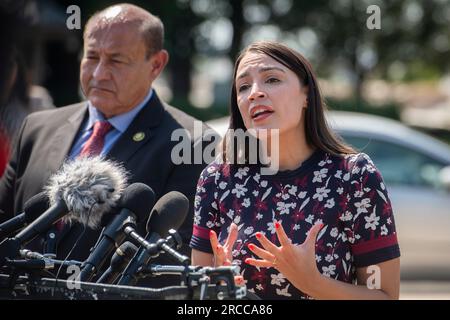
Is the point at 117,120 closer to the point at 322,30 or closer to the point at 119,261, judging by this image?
the point at 119,261

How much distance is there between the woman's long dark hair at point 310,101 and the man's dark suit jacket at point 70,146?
0.61 metres

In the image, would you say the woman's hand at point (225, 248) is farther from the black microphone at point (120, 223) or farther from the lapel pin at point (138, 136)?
the lapel pin at point (138, 136)

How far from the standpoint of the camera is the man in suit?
13.0 ft

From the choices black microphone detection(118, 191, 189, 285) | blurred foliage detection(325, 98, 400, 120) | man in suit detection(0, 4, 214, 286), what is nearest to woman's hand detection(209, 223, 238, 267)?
black microphone detection(118, 191, 189, 285)

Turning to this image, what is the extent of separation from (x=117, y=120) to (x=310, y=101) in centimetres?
122

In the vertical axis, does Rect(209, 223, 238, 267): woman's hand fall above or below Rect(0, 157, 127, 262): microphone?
below

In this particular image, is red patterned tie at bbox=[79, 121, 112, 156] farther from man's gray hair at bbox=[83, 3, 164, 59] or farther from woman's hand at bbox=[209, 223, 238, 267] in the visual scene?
woman's hand at bbox=[209, 223, 238, 267]

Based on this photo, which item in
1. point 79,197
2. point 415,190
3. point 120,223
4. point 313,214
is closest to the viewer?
point 120,223

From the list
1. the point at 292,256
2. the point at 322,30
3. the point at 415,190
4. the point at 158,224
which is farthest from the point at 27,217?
the point at 322,30

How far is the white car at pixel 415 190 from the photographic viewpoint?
9.20 metres

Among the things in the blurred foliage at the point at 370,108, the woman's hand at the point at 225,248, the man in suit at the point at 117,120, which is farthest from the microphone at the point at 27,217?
the blurred foliage at the point at 370,108

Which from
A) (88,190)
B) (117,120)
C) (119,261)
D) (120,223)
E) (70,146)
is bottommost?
(119,261)

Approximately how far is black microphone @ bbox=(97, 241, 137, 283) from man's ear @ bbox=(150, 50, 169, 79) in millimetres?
1870

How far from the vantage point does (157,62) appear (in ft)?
14.1
